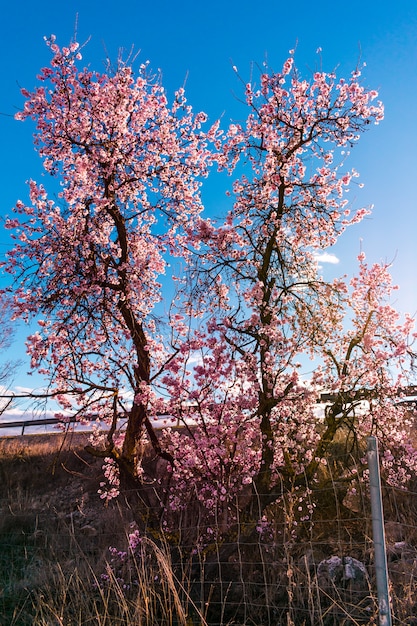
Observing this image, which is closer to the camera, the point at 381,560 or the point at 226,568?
the point at 381,560

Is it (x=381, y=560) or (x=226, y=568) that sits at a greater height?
(x=381, y=560)

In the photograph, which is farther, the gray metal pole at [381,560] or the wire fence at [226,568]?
the wire fence at [226,568]

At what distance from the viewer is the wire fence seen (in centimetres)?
500

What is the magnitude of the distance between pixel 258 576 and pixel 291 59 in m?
7.59

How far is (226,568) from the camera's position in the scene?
6.52 meters

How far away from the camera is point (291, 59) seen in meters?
8.66

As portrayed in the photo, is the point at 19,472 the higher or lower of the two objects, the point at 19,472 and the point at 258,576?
the higher

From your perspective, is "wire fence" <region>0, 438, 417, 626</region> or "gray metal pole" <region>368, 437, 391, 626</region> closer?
"gray metal pole" <region>368, 437, 391, 626</region>

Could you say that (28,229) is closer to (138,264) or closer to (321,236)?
(138,264)

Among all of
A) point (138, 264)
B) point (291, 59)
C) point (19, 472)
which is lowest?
point (19, 472)

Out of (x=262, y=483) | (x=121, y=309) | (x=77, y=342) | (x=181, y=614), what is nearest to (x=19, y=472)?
(x=77, y=342)

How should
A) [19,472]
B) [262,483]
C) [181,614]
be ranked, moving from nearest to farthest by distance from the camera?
[181,614]
[262,483]
[19,472]

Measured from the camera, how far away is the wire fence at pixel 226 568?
5001 millimetres

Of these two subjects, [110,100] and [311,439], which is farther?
[110,100]
